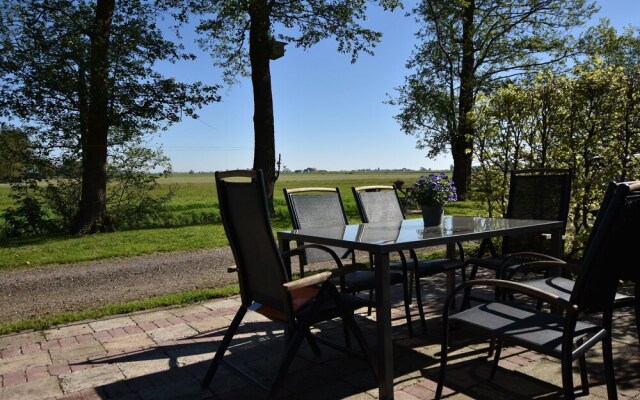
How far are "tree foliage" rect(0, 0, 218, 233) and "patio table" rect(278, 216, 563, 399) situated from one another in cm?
863

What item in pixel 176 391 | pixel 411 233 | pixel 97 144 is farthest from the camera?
pixel 97 144

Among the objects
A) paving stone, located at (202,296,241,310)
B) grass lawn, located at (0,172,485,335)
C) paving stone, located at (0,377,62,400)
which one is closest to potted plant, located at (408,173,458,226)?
paving stone, located at (202,296,241,310)

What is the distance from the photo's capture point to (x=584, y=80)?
574 centimetres

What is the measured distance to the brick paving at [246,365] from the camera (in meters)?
2.74

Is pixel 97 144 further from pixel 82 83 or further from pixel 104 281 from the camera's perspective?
pixel 104 281

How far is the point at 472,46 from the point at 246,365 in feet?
58.4

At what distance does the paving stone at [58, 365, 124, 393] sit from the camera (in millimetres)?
2886

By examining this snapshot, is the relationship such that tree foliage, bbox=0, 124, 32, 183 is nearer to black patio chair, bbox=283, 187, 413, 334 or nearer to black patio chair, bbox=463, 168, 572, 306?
black patio chair, bbox=283, 187, 413, 334

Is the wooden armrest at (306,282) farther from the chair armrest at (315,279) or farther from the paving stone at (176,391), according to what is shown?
the paving stone at (176,391)

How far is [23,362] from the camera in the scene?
10.9ft

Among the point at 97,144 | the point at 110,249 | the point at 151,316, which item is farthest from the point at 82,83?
the point at 151,316

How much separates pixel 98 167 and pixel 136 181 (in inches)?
51.9

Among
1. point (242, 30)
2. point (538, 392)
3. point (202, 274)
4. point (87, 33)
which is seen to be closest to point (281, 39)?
point (242, 30)

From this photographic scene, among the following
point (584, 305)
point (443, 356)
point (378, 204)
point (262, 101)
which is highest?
point (262, 101)
